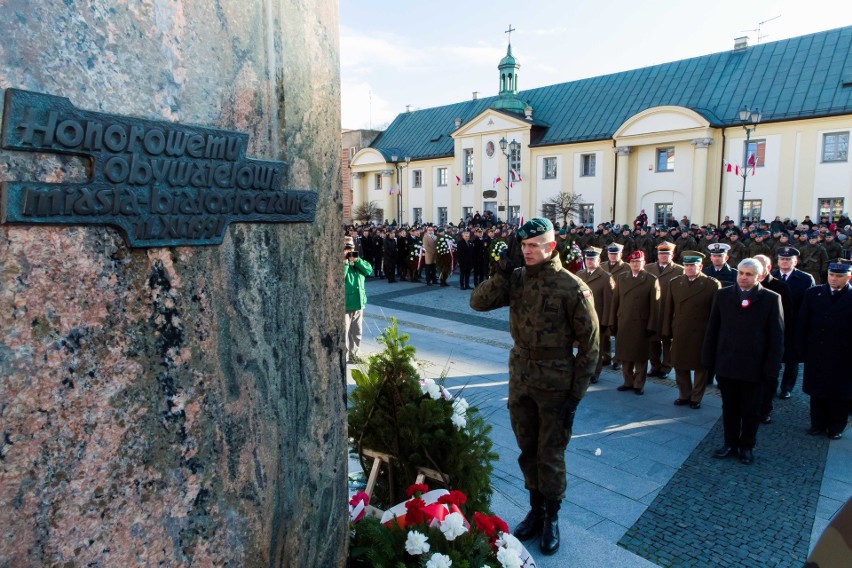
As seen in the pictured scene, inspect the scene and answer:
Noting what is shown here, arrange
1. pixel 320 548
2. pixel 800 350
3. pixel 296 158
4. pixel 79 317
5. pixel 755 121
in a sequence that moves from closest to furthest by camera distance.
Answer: pixel 79 317
pixel 296 158
pixel 320 548
pixel 800 350
pixel 755 121

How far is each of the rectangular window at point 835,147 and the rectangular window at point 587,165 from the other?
1093 cm

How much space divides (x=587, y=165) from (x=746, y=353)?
100 feet

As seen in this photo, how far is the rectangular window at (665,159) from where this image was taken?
3073 cm

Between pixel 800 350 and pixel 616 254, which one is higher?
pixel 616 254

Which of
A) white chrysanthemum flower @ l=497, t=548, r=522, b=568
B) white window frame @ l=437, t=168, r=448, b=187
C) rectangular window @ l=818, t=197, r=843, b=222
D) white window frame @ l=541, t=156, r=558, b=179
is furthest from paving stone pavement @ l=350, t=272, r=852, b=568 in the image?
white window frame @ l=437, t=168, r=448, b=187

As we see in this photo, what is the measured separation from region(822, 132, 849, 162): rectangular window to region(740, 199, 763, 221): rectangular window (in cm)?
306

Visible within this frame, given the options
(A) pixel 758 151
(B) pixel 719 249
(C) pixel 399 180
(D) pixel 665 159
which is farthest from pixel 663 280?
(C) pixel 399 180

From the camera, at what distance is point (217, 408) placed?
5.98 feet

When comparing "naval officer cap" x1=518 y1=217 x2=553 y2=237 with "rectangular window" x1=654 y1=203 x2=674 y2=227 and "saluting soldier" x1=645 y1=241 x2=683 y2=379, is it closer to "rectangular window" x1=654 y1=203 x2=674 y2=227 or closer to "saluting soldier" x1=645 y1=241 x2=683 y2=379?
"saluting soldier" x1=645 y1=241 x2=683 y2=379

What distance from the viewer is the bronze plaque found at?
4.58 feet

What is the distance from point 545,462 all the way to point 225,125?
2867 millimetres

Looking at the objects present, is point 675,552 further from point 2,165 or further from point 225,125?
point 2,165

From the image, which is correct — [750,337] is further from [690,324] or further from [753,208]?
[753,208]

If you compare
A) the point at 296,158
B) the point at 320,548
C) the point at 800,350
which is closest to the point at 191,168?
the point at 296,158
